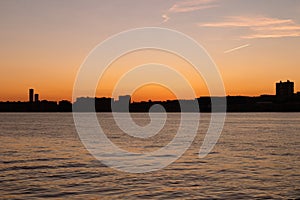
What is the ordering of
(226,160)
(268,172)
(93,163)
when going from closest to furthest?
(268,172)
(93,163)
(226,160)

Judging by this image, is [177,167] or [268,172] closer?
[268,172]

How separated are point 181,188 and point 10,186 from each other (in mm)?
13472

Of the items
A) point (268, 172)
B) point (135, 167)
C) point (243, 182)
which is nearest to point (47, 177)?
point (135, 167)

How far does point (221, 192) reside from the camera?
3005cm

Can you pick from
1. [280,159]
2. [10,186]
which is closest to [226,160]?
[280,159]

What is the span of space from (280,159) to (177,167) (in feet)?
49.7

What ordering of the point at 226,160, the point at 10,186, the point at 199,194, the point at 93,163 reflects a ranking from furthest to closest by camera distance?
the point at 226,160 → the point at 93,163 → the point at 10,186 → the point at 199,194

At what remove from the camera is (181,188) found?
31.4m

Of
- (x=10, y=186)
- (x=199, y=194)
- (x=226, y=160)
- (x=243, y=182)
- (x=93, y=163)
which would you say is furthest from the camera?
(x=226, y=160)

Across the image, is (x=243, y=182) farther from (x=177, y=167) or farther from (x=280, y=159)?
(x=280, y=159)

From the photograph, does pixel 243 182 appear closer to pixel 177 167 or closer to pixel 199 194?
pixel 199 194

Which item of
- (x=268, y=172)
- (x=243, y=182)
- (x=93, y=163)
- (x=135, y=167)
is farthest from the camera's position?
(x=93, y=163)

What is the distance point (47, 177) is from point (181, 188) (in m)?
12.3

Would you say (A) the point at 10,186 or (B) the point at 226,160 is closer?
(A) the point at 10,186
